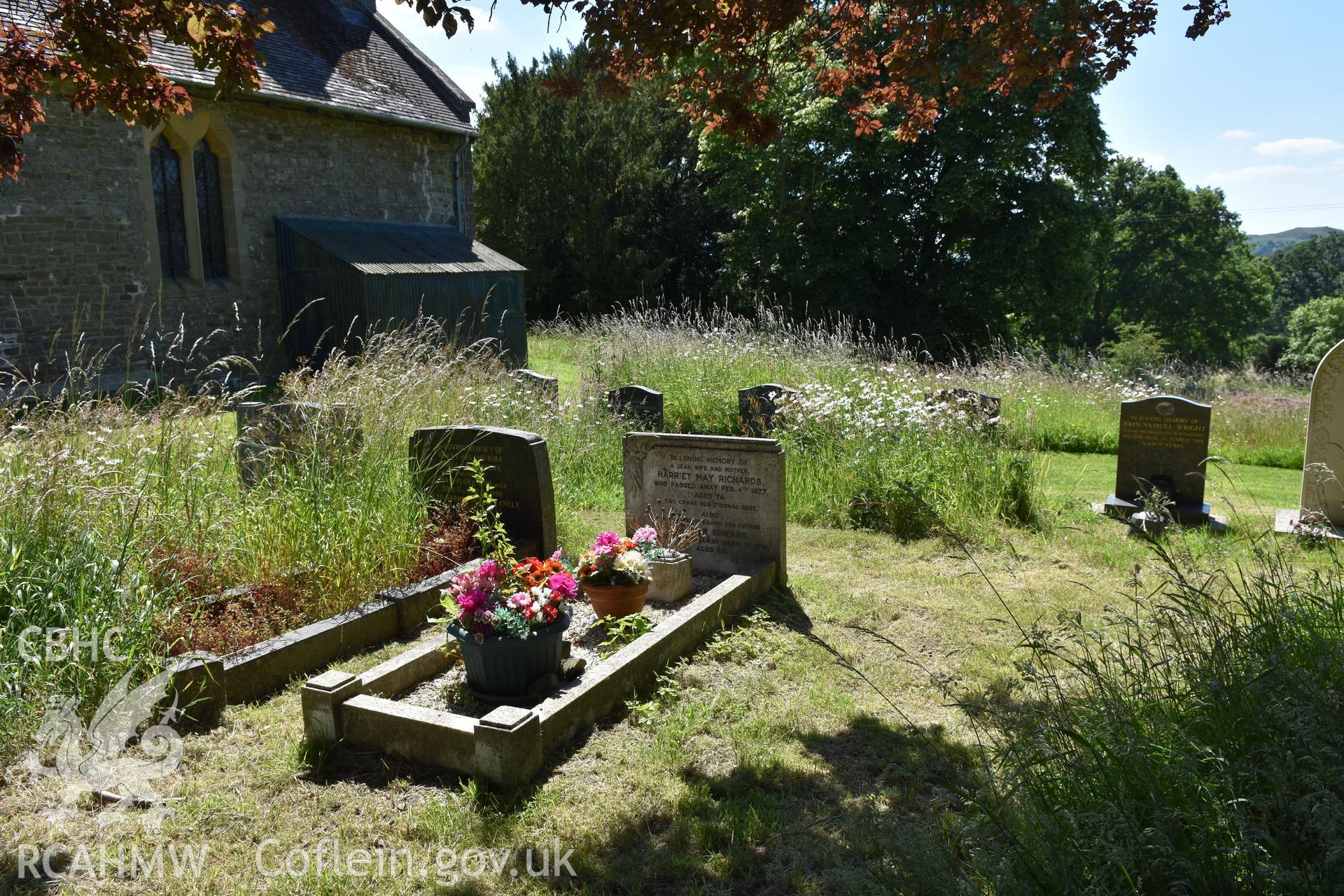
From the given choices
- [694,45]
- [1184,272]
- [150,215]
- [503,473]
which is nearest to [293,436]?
[503,473]

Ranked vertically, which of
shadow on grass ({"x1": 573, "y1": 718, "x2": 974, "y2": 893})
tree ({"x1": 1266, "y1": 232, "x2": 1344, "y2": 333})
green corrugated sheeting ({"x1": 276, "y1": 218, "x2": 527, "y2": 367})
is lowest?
shadow on grass ({"x1": 573, "y1": 718, "x2": 974, "y2": 893})

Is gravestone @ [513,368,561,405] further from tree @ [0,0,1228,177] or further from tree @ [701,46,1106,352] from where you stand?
tree @ [701,46,1106,352]

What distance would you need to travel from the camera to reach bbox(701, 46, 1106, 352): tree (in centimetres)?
2286

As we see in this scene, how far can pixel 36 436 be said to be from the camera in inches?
199

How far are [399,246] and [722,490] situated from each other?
535 inches

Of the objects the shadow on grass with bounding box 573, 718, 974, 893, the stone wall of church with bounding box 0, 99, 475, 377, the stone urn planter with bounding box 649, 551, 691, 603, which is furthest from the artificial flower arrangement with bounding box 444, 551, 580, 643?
the stone wall of church with bounding box 0, 99, 475, 377

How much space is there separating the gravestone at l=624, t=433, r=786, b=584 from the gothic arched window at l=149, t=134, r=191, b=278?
12.7 m

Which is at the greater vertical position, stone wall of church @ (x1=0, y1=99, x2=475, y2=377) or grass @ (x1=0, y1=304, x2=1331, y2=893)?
stone wall of church @ (x1=0, y1=99, x2=475, y2=377)

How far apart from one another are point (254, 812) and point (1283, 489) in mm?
11003

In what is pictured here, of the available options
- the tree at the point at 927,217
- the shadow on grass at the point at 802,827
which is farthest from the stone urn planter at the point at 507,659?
the tree at the point at 927,217

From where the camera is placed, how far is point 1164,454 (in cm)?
856

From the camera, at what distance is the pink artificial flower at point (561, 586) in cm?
461

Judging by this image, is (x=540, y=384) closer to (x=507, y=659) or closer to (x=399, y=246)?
(x=507, y=659)

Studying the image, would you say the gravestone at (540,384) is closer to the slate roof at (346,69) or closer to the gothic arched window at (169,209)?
the slate roof at (346,69)
